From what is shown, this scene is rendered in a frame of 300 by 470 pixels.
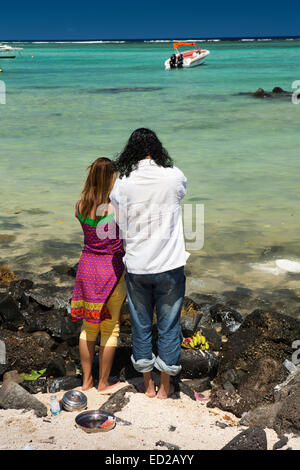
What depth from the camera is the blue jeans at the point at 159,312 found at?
4223 mm

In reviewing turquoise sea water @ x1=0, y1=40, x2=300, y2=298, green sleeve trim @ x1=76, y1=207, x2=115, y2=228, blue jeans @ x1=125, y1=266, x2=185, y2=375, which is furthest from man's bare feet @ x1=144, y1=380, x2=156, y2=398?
turquoise sea water @ x1=0, y1=40, x2=300, y2=298

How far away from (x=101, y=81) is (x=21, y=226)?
3675 cm

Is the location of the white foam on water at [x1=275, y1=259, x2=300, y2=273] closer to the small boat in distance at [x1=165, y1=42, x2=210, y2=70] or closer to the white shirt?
the white shirt

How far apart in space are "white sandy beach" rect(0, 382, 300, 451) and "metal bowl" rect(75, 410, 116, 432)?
4 cm

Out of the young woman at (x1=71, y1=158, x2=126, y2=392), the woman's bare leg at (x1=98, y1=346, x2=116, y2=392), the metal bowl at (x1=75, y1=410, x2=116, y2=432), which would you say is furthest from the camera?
the woman's bare leg at (x1=98, y1=346, x2=116, y2=392)

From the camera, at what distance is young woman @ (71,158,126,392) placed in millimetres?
4375

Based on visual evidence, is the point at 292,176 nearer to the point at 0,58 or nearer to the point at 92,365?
the point at 92,365

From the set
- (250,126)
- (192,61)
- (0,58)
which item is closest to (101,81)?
(192,61)

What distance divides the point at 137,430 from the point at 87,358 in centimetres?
101

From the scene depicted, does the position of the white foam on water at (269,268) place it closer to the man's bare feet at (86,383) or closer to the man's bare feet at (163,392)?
the man's bare feet at (163,392)

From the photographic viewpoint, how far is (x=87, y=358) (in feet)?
15.7

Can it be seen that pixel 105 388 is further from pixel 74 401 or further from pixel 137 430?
pixel 137 430

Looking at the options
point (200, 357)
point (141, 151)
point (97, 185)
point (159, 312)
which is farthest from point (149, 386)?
point (141, 151)

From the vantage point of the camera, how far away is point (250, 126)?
23000 mm
